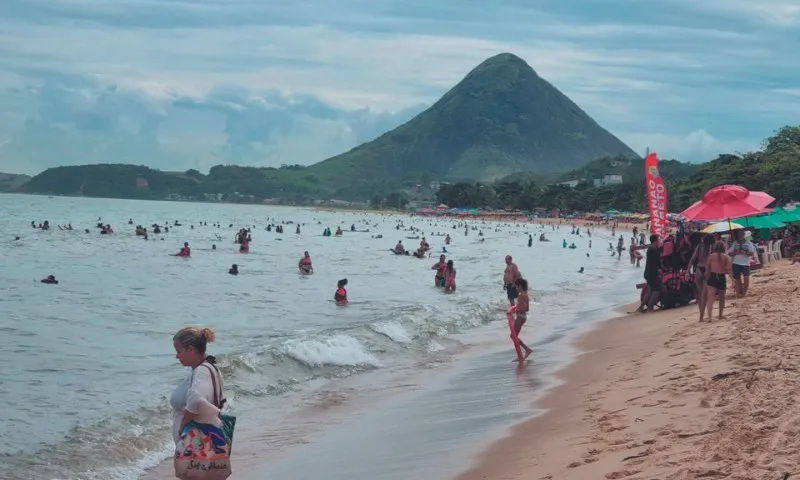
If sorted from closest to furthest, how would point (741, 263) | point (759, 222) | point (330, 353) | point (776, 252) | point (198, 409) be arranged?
point (198, 409) < point (330, 353) < point (741, 263) < point (759, 222) < point (776, 252)

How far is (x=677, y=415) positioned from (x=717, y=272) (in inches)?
231

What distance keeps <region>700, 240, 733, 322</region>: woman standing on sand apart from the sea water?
12.2 ft

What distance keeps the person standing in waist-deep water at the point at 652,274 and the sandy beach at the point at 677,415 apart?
3.55 meters

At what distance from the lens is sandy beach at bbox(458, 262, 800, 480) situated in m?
5.03

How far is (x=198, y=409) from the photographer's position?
13.7 ft

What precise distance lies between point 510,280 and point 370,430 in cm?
814

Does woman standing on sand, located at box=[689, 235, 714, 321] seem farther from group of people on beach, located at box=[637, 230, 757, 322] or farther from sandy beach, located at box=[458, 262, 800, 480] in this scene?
sandy beach, located at box=[458, 262, 800, 480]

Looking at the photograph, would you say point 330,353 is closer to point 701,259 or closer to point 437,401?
point 437,401

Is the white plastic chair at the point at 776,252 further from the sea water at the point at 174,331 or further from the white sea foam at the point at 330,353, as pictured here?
the white sea foam at the point at 330,353

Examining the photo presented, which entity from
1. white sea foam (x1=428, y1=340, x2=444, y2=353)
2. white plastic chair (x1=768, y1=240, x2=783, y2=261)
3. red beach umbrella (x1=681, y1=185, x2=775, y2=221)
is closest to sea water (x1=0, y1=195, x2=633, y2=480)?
white sea foam (x1=428, y1=340, x2=444, y2=353)

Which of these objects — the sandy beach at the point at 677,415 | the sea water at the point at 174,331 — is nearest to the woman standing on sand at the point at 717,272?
the sandy beach at the point at 677,415

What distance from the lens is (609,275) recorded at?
3256 centimetres

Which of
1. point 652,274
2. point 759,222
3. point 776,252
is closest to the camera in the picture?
point 652,274

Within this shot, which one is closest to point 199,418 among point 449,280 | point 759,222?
point 759,222
